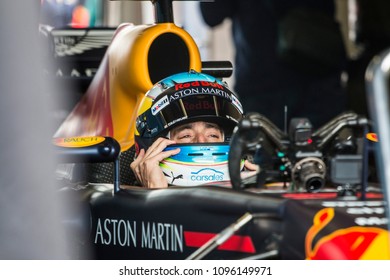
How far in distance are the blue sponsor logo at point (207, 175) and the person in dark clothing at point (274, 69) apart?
235 cm

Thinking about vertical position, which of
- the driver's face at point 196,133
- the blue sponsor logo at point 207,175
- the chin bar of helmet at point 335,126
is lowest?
the blue sponsor logo at point 207,175

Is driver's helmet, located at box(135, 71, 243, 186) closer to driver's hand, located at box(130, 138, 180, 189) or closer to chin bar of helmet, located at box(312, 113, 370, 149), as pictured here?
driver's hand, located at box(130, 138, 180, 189)

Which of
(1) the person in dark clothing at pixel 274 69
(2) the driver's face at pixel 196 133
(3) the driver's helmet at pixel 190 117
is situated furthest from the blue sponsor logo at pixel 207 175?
(1) the person in dark clothing at pixel 274 69

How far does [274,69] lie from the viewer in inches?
199

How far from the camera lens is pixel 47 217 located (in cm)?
77

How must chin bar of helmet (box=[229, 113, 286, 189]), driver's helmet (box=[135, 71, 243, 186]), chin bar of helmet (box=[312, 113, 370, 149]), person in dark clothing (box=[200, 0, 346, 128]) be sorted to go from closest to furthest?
chin bar of helmet (box=[229, 113, 286, 189])
chin bar of helmet (box=[312, 113, 370, 149])
driver's helmet (box=[135, 71, 243, 186])
person in dark clothing (box=[200, 0, 346, 128])

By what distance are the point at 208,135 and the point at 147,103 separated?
19cm

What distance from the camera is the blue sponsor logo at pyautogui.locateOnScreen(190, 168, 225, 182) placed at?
231 centimetres

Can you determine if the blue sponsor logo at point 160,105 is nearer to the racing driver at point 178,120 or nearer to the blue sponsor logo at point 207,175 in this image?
the racing driver at point 178,120

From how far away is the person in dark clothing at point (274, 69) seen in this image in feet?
15.6

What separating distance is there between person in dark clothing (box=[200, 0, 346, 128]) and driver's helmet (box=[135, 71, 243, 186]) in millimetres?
2174

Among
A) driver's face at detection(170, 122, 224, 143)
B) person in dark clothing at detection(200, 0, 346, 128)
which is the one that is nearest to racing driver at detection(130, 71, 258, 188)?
driver's face at detection(170, 122, 224, 143)

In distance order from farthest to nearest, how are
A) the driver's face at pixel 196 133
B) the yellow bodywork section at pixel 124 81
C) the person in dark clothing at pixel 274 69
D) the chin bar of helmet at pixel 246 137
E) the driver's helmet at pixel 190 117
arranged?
the person in dark clothing at pixel 274 69 < the yellow bodywork section at pixel 124 81 < the driver's face at pixel 196 133 < the driver's helmet at pixel 190 117 < the chin bar of helmet at pixel 246 137
